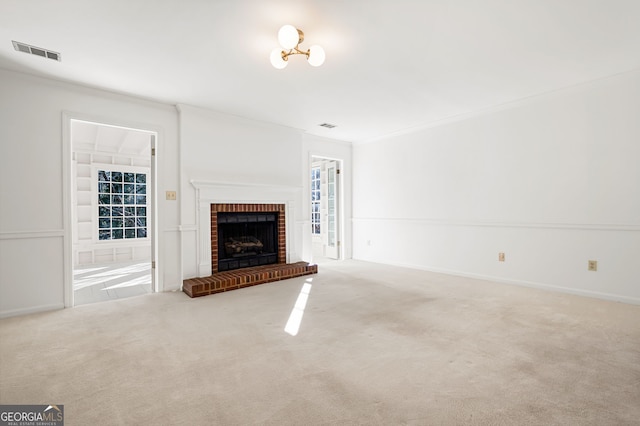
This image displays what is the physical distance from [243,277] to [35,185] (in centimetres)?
249

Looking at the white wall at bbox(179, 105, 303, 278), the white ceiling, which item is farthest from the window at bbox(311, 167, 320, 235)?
the white ceiling

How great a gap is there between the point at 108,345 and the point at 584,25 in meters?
4.56

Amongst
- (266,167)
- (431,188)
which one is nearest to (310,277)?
(266,167)

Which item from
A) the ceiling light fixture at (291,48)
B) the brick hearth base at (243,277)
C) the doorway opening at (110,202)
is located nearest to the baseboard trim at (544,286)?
the brick hearth base at (243,277)

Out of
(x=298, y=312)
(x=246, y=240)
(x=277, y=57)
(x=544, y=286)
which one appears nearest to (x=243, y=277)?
(x=246, y=240)

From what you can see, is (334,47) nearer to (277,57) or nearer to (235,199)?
(277,57)

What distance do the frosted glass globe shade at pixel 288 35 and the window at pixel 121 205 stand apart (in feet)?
20.0

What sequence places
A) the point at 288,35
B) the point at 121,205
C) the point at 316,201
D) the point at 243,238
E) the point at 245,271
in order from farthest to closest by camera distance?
the point at 316,201 < the point at 121,205 < the point at 243,238 < the point at 245,271 < the point at 288,35

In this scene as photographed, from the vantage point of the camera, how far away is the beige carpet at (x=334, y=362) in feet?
5.16

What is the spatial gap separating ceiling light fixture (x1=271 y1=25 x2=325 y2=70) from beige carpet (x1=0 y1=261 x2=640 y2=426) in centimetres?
231

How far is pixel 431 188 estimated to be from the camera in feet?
16.9

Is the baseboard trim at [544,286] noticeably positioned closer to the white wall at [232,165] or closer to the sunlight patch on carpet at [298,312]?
the sunlight patch on carpet at [298,312]

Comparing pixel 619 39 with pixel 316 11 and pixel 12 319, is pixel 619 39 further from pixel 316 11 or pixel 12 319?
pixel 12 319

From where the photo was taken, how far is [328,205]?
22.3 feet
